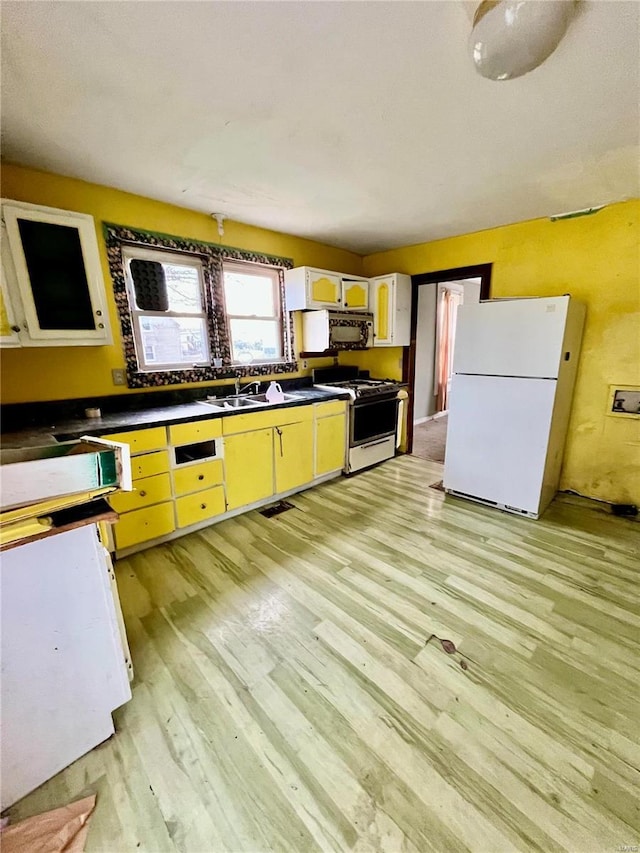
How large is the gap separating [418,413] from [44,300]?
5072 mm

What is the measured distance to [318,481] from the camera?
3.38 metres

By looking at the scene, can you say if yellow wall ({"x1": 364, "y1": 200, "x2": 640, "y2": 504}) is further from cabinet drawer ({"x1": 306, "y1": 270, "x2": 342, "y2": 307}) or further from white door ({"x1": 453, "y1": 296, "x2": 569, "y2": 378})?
cabinet drawer ({"x1": 306, "y1": 270, "x2": 342, "y2": 307})

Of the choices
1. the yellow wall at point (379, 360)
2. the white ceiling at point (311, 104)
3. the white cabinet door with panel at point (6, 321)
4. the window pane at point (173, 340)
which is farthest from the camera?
the yellow wall at point (379, 360)

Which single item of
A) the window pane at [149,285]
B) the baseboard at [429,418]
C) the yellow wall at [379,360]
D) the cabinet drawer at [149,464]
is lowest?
the baseboard at [429,418]

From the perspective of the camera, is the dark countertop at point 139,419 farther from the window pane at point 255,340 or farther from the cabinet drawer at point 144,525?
the window pane at point 255,340

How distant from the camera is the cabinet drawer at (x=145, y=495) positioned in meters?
2.11

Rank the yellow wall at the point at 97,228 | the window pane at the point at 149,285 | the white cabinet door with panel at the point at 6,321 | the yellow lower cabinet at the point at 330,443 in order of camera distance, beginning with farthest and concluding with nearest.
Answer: the yellow lower cabinet at the point at 330,443 → the window pane at the point at 149,285 → the yellow wall at the point at 97,228 → the white cabinet door with panel at the point at 6,321

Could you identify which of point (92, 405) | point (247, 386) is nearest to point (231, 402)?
point (247, 386)

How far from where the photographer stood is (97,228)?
88.6 inches

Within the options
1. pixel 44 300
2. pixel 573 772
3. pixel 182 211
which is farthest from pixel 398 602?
pixel 182 211

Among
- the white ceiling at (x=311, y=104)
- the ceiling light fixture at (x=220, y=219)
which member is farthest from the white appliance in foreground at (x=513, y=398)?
the ceiling light fixture at (x=220, y=219)

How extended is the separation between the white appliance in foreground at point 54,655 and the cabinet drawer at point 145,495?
1.06m

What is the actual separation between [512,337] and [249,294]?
2.31 metres

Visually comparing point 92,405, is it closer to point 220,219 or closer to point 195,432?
point 195,432
